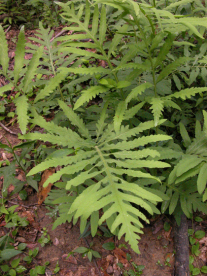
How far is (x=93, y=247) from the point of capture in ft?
7.58

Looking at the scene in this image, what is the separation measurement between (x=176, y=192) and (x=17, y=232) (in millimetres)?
1743

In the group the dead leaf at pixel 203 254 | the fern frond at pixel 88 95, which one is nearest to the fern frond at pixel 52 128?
the fern frond at pixel 88 95

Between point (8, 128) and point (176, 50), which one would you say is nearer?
point (176, 50)

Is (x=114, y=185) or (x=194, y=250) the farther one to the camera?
(x=194, y=250)

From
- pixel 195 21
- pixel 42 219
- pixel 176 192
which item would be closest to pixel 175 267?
pixel 176 192

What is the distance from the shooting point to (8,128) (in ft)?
10.1

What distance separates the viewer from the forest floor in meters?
2.20

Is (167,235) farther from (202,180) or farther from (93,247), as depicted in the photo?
(202,180)

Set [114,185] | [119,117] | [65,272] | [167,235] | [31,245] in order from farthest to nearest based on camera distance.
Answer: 1. [167,235]
2. [31,245]
3. [65,272]
4. [119,117]
5. [114,185]

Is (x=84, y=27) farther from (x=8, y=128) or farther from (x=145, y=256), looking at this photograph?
(x=145, y=256)

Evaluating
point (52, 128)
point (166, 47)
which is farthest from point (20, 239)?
point (166, 47)

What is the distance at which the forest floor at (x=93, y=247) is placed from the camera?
2201 mm

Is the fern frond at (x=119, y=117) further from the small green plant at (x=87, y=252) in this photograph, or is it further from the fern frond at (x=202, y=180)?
the small green plant at (x=87, y=252)

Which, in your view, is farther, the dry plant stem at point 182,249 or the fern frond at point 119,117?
the dry plant stem at point 182,249
